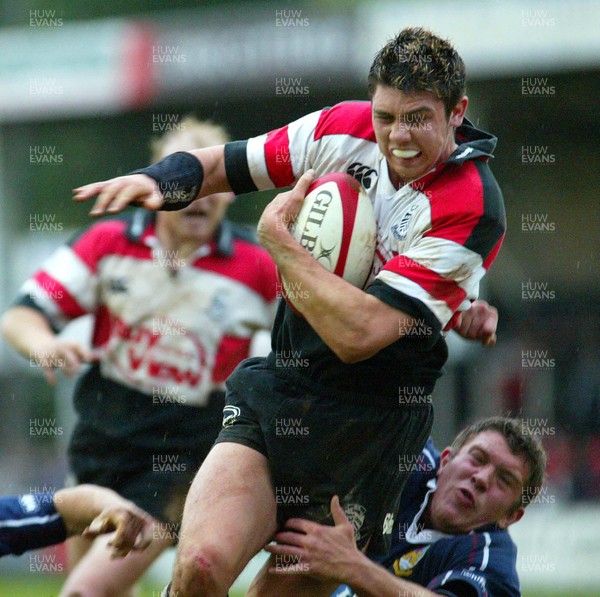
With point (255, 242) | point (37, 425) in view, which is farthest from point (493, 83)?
point (255, 242)

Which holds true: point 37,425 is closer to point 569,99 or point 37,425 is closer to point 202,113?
point 202,113

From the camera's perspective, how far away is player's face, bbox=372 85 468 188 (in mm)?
3746

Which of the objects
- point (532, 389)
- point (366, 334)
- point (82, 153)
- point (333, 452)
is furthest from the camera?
point (82, 153)

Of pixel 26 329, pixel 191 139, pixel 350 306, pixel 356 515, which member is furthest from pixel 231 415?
pixel 191 139

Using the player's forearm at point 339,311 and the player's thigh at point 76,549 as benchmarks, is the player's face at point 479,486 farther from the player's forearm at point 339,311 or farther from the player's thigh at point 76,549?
the player's thigh at point 76,549

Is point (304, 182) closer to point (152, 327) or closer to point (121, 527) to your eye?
point (121, 527)

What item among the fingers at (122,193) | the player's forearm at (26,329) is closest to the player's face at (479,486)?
the fingers at (122,193)

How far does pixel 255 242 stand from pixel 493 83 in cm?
956

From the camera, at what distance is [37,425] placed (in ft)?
53.4

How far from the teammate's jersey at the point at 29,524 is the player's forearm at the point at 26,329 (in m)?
1.47

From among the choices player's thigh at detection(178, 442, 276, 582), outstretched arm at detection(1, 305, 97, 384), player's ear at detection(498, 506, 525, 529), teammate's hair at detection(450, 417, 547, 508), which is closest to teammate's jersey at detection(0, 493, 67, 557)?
player's thigh at detection(178, 442, 276, 582)

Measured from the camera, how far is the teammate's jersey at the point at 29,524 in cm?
407

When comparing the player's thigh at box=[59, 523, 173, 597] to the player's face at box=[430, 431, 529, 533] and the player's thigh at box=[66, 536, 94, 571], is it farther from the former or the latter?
the player's face at box=[430, 431, 529, 533]

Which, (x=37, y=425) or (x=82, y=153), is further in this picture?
(x=82, y=153)
